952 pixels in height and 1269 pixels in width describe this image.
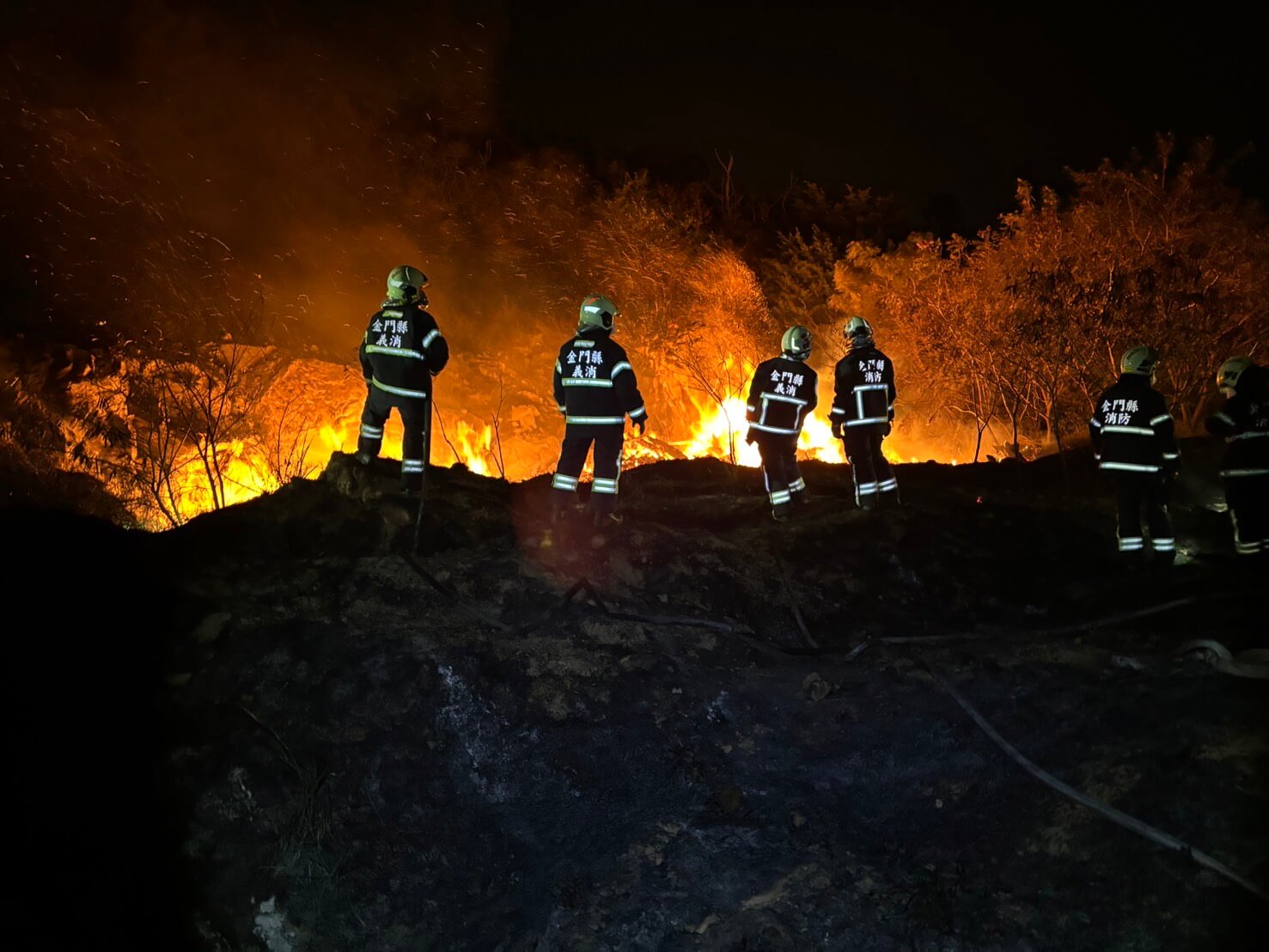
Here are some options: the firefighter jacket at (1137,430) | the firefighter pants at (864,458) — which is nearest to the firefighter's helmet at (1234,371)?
the firefighter jacket at (1137,430)

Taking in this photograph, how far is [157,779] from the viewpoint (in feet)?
15.6

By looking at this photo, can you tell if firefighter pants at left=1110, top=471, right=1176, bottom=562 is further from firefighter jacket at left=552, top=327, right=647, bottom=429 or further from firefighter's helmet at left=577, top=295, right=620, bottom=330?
firefighter's helmet at left=577, top=295, right=620, bottom=330

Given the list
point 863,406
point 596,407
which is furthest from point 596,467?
point 863,406

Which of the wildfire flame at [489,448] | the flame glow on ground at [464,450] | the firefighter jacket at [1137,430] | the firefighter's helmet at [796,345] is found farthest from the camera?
the wildfire flame at [489,448]

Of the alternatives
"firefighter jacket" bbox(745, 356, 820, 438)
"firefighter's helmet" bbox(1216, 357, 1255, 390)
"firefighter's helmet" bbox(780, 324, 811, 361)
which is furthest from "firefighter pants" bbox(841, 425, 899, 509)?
"firefighter's helmet" bbox(1216, 357, 1255, 390)

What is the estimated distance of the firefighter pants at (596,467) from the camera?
760 centimetres

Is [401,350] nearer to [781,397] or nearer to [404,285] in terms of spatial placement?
[404,285]

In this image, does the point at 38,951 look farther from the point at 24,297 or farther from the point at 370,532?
the point at 24,297

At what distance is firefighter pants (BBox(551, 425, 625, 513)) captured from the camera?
760cm

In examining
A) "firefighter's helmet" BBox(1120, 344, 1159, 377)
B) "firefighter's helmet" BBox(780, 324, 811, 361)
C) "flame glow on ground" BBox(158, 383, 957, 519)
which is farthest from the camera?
"flame glow on ground" BBox(158, 383, 957, 519)

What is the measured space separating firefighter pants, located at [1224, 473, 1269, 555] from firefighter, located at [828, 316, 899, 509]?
3143 mm

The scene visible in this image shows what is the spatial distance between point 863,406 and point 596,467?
3072mm

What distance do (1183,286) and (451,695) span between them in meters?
18.4

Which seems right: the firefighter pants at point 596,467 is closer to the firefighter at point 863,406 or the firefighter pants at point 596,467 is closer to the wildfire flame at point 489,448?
the firefighter at point 863,406
